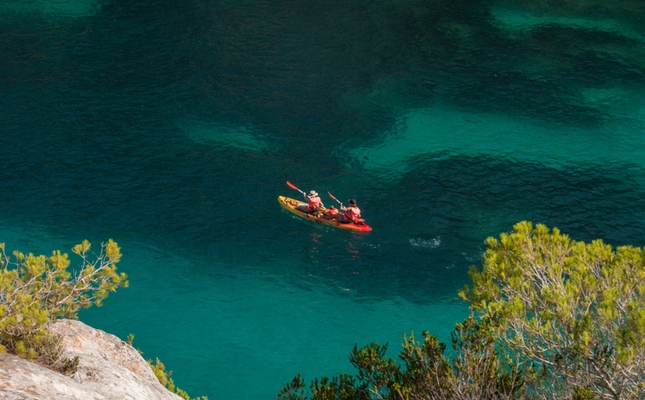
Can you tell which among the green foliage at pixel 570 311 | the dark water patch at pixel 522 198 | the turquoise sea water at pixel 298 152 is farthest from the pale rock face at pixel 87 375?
the dark water patch at pixel 522 198

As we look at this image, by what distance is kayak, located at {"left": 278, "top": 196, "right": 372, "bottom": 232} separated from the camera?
87.2ft

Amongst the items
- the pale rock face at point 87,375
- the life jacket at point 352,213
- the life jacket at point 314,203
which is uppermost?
the life jacket at point 314,203

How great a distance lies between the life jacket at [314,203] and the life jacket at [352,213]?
4.25 feet

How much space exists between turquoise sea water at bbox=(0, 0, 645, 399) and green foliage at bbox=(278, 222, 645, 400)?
29.5 feet

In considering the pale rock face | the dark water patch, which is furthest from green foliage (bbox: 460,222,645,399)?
the dark water patch

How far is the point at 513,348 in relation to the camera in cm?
1245

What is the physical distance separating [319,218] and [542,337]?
15.8 meters

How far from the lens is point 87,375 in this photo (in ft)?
39.0

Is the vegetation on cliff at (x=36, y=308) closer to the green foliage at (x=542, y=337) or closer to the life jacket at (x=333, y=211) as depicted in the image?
the green foliage at (x=542, y=337)

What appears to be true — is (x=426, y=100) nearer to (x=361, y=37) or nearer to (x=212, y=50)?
(x=361, y=37)

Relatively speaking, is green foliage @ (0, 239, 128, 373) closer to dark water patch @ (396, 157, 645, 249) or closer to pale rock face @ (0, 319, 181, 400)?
pale rock face @ (0, 319, 181, 400)

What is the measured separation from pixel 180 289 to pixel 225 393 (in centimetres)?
469

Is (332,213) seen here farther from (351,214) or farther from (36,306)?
(36,306)

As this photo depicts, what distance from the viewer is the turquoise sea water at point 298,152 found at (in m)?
23.4
